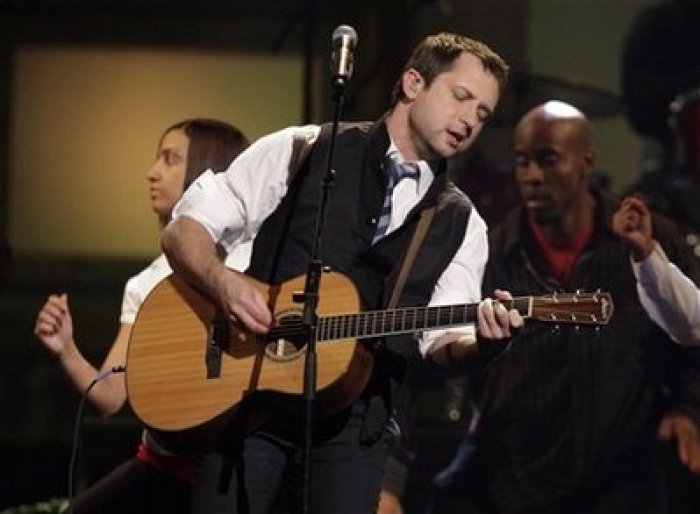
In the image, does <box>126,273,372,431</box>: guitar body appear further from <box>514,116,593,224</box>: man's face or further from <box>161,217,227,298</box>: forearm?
<box>514,116,593,224</box>: man's face

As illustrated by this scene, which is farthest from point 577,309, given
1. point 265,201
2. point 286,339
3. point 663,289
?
point 663,289

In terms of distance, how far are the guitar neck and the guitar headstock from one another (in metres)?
0.11

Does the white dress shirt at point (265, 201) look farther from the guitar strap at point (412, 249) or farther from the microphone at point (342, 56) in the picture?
the microphone at point (342, 56)

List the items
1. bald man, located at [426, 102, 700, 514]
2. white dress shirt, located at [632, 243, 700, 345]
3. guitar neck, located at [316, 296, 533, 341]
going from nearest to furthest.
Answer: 1. guitar neck, located at [316, 296, 533, 341]
2. white dress shirt, located at [632, 243, 700, 345]
3. bald man, located at [426, 102, 700, 514]

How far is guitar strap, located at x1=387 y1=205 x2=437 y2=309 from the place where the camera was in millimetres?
3914

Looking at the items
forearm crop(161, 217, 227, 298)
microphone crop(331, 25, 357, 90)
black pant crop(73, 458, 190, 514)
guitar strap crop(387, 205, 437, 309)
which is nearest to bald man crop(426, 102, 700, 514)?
black pant crop(73, 458, 190, 514)

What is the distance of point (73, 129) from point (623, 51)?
1.99m

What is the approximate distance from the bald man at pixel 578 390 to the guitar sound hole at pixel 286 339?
1.45 m

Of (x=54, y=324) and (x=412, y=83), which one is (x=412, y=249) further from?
(x=54, y=324)

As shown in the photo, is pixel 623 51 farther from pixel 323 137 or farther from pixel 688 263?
pixel 323 137

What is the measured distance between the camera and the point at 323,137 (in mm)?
3967

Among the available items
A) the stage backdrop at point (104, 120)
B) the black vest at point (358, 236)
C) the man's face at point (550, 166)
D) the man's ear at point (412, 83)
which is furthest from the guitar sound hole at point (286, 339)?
the stage backdrop at point (104, 120)

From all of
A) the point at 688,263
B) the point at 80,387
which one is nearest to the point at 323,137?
the point at 80,387

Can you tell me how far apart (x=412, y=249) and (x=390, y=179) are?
200 millimetres
